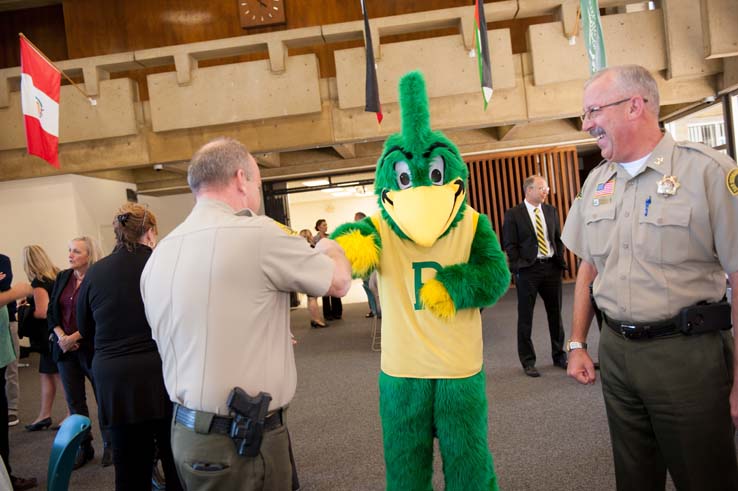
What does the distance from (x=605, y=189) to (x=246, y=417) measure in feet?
4.58

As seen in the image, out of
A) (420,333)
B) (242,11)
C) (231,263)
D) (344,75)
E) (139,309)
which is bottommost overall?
(420,333)

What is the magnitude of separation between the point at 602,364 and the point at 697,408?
316 mm

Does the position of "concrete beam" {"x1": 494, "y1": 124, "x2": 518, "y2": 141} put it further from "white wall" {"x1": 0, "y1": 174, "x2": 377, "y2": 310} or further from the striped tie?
"white wall" {"x1": 0, "y1": 174, "x2": 377, "y2": 310}

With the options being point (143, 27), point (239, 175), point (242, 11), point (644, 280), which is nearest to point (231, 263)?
point (239, 175)

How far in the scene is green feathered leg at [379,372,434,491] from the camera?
204 centimetres

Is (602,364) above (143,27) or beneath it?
beneath

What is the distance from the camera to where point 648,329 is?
5.39 feet

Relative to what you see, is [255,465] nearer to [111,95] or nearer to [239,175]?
[239,175]

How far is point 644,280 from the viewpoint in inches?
65.5

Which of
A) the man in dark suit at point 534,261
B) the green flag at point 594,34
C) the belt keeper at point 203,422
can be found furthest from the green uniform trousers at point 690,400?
the man in dark suit at point 534,261

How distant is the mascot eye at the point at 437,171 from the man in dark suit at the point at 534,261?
255 cm

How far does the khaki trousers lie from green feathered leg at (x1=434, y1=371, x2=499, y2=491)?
0.76 metres

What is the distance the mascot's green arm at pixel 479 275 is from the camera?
202 cm

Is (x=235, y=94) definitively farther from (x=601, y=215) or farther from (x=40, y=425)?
(x=601, y=215)
